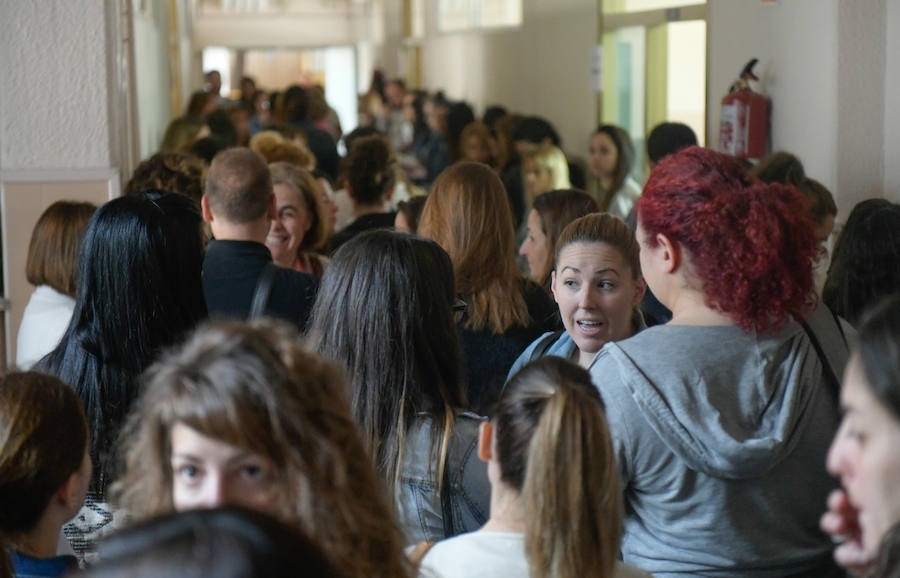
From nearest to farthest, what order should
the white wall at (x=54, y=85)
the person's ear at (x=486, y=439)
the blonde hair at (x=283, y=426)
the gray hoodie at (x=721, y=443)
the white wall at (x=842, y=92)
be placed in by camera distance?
the blonde hair at (x=283, y=426)
the person's ear at (x=486, y=439)
the gray hoodie at (x=721, y=443)
the white wall at (x=842, y=92)
the white wall at (x=54, y=85)

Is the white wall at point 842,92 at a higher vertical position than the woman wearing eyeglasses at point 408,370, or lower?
higher

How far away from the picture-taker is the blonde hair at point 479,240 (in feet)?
11.7

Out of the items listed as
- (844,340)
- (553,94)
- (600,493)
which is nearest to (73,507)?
(600,493)

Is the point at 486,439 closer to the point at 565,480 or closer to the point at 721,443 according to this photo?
the point at 565,480

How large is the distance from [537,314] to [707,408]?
143cm

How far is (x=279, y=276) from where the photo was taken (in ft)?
12.1

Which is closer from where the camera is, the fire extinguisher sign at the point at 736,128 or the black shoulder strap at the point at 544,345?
the black shoulder strap at the point at 544,345

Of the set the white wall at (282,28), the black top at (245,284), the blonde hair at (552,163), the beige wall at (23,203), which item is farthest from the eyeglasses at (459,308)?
the white wall at (282,28)

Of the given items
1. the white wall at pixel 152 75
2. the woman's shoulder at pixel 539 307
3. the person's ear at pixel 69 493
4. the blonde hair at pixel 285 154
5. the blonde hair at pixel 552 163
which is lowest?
the person's ear at pixel 69 493

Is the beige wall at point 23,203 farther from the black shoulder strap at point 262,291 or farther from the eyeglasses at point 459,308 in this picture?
the eyeglasses at point 459,308

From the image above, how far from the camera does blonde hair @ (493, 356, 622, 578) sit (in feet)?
6.01

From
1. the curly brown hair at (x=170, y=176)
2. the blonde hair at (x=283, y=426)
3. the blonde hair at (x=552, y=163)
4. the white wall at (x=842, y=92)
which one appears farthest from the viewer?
the blonde hair at (x=552, y=163)

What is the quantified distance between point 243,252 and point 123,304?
1080 millimetres

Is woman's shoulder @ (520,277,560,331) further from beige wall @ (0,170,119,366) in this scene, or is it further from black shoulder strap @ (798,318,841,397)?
beige wall @ (0,170,119,366)
